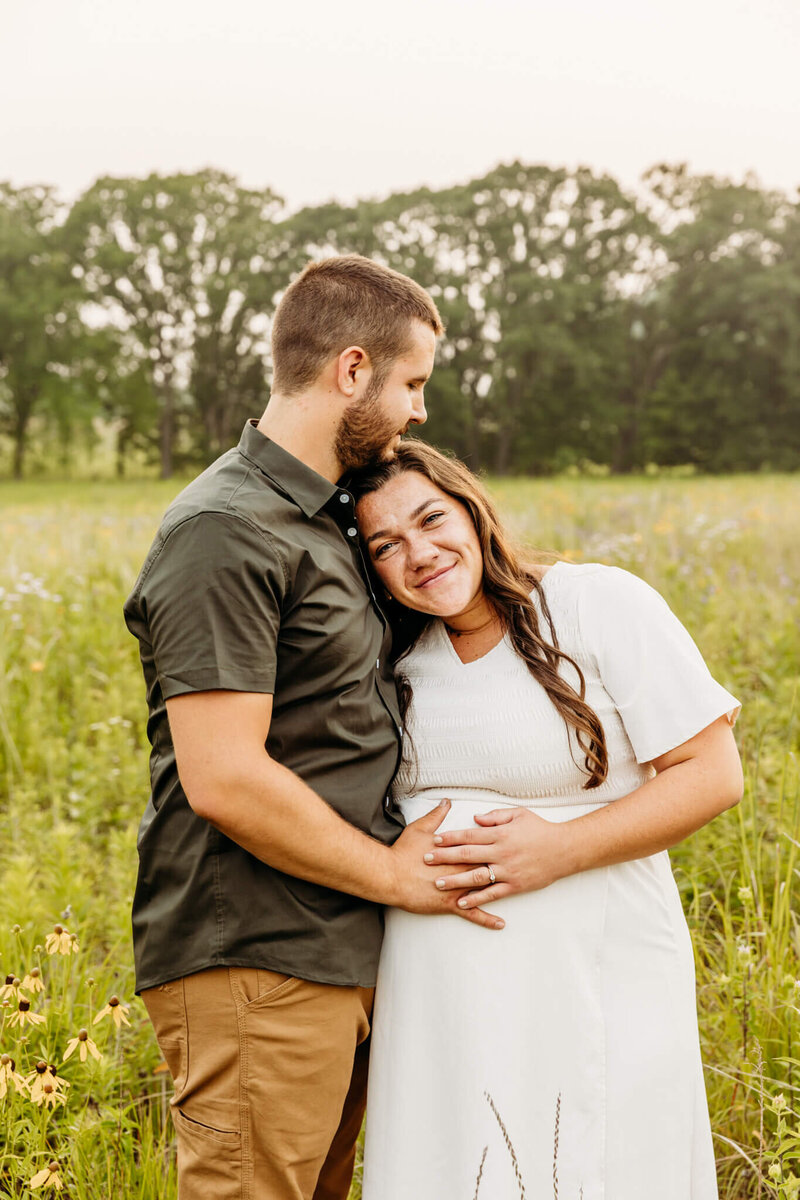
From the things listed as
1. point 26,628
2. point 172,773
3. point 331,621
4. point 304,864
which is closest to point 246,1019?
point 304,864

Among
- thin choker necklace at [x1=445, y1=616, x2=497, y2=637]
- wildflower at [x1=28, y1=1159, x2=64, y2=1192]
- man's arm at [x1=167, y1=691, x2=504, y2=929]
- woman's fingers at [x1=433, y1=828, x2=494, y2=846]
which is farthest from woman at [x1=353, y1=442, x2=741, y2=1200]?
wildflower at [x1=28, y1=1159, x2=64, y2=1192]

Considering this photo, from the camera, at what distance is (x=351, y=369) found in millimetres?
2014

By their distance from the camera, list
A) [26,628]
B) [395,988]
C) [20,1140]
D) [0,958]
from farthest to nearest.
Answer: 1. [26,628]
2. [0,958]
3. [20,1140]
4. [395,988]

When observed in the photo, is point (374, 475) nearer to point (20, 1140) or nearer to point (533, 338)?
point (20, 1140)

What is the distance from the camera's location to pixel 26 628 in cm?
592

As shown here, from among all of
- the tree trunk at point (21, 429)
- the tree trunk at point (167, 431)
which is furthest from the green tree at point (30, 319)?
the tree trunk at point (167, 431)

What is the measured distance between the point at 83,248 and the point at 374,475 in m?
38.0

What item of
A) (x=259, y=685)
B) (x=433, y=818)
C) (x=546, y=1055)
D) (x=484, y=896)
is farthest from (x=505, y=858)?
(x=259, y=685)

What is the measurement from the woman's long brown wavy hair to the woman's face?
0.04 metres

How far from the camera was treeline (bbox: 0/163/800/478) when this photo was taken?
3419 centimetres

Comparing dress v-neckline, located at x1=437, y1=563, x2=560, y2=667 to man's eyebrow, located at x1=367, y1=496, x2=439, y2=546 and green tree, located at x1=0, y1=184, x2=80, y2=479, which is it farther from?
green tree, located at x1=0, y1=184, x2=80, y2=479

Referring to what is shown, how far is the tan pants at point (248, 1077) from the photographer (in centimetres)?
178

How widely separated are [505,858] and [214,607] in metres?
0.79

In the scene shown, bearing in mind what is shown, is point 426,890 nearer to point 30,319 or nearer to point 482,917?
point 482,917
